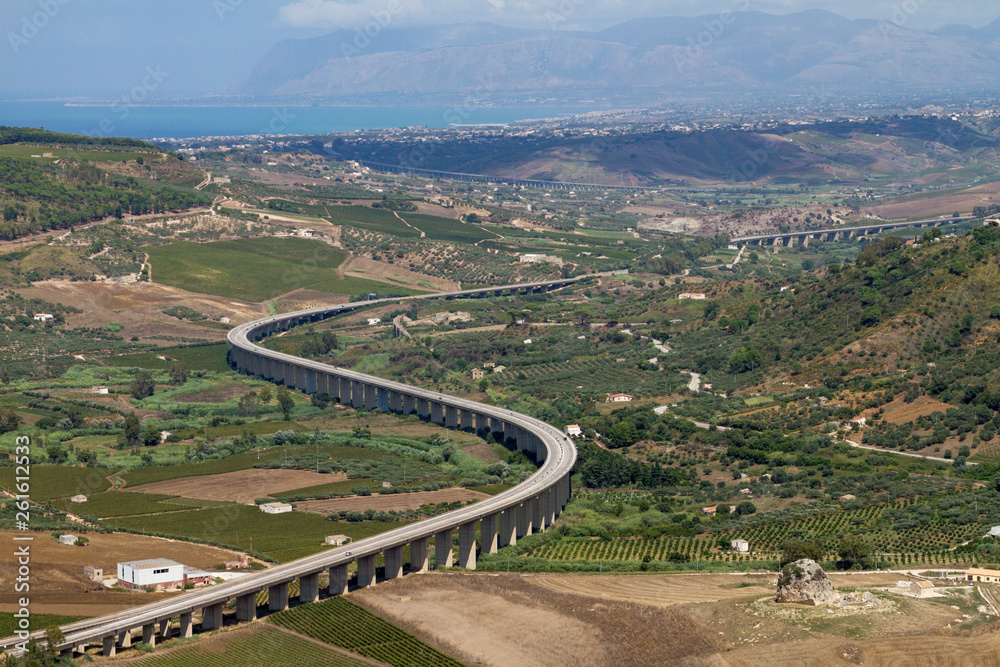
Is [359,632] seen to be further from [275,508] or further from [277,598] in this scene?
[275,508]

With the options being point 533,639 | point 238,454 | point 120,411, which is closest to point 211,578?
point 533,639

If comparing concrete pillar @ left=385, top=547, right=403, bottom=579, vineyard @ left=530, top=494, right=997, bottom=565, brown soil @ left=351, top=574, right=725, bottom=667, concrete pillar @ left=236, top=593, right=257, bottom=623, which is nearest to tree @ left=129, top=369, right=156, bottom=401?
vineyard @ left=530, top=494, right=997, bottom=565

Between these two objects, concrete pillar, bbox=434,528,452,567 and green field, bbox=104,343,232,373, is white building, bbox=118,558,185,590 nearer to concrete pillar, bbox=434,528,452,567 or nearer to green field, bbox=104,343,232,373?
concrete pillar, bbox=434,528,452,567

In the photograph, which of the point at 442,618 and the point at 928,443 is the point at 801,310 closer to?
the point at 928,443

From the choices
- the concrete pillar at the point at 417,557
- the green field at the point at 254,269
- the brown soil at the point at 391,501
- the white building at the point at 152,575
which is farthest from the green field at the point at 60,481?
the green field at the point at 254,269

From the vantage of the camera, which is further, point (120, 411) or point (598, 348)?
point (598, 348)

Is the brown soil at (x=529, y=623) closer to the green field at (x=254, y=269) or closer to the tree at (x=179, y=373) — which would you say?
the tree at (x=179, y=373)

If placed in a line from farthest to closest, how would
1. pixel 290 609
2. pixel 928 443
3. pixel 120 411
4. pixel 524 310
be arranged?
pixel 524 310 < pixel 120 411 < pixel 928 443 < pixel 290 609
